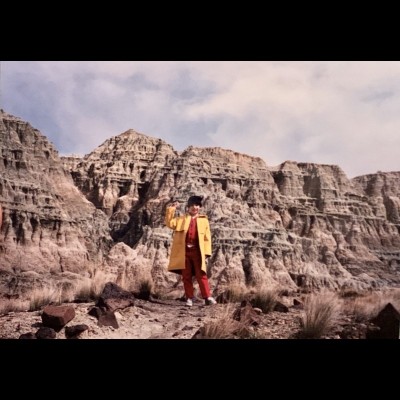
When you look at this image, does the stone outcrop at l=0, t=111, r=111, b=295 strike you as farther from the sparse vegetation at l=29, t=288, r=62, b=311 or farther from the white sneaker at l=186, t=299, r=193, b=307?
the white sneaker at l=186, t=299, r=193, b=307

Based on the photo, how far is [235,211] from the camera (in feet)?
72.4

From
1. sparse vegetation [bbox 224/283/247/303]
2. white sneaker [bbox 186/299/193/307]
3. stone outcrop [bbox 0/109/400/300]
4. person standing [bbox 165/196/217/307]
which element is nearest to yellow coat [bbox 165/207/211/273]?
person standing [bbox 165/196/217/307]

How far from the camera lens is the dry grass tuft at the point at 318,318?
518 centimetres

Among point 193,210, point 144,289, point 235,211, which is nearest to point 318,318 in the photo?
point 193,210

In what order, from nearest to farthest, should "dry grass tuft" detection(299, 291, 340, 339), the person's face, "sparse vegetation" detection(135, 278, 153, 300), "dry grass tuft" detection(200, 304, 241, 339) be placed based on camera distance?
"dry grass tuft" detection(200, 304, 241, 339) → "dry grass tuft" detection(299, 291, 340, 339) → the person's face → "sparse vegetation" detection(135, 278, 153, 300)

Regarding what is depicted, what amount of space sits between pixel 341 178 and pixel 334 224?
15.8 ft

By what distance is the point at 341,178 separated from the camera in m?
32.7

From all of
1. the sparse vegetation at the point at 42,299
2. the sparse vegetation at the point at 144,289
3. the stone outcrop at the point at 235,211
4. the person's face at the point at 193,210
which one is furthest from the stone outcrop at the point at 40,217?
the person's face at the point at 193,210

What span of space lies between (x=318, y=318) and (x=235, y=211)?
1686 centimetres

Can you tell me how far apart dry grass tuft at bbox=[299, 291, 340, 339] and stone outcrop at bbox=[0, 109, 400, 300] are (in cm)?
426

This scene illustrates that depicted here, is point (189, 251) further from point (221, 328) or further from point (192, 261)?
point (221, 328)

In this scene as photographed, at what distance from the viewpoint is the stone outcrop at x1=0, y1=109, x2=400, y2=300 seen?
16.1 meters

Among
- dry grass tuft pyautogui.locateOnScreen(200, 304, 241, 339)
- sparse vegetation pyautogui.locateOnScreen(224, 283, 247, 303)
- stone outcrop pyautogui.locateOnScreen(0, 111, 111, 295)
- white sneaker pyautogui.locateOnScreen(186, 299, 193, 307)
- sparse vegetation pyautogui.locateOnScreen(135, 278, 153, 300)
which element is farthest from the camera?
stone outcrop pyautogui.locateOnScreen(0, 111, 111, 295)
